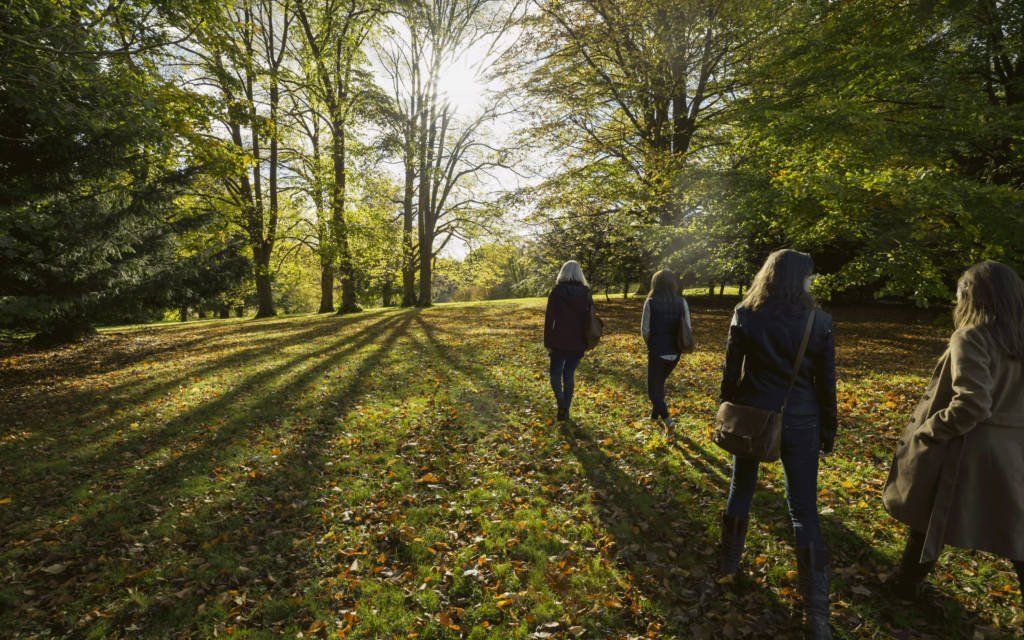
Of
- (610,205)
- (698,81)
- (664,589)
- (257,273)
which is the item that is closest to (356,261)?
(257,273)

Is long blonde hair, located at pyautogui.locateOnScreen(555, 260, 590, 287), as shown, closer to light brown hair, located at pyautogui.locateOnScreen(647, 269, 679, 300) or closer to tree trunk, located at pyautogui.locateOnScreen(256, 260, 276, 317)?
light brown hair, located at pyautogui.locateOnScreen(647, 269, 679, 300)

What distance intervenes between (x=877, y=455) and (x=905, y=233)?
17.4 ft

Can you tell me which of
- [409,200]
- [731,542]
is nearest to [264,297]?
[409,200]

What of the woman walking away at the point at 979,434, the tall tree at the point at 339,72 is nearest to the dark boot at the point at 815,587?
the woman walking away at the point at 979,434

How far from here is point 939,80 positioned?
8117 millimetres

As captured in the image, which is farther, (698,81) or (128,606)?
(698,81)

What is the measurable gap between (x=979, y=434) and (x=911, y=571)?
4.29 ft

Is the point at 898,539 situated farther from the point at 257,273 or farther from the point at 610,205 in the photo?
the point at 257,273

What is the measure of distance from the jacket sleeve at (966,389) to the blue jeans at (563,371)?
3.97 m

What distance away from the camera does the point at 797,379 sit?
285 centimetres

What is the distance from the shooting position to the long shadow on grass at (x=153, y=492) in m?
3.83

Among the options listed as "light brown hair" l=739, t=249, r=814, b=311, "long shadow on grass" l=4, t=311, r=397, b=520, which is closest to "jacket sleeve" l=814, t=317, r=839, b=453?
"light brown hair" l=739, t=249, r=814, b=311

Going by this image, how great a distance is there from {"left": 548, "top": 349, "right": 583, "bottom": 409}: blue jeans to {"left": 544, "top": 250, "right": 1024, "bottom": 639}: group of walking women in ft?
10.7

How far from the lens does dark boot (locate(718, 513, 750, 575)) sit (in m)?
3.29
